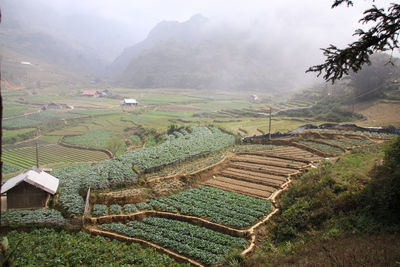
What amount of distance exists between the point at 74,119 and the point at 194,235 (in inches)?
2173

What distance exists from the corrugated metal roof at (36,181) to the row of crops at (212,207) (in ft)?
10.9

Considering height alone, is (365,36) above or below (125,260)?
above

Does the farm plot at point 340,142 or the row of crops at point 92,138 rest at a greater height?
the farm plot at point 340,142

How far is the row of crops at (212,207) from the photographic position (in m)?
18.7

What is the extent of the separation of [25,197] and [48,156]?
922 inches

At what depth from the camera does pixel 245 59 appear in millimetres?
148375

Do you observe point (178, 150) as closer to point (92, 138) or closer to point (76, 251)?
point (76, 251)

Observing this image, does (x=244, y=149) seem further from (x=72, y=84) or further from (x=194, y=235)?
(x=72, y=84)

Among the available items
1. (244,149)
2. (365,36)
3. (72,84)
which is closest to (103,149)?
(244,149)

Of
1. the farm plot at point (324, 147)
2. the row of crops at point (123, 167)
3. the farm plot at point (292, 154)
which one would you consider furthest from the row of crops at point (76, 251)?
the farm plot at point (324, 147)

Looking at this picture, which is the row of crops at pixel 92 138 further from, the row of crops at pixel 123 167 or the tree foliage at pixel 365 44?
the tree foliage at pixel 365 44

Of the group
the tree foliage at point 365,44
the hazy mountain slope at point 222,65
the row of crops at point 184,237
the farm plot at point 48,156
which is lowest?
the farm plot at point 48,156

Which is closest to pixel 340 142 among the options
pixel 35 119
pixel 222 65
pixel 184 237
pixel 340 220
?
pixel 340 220

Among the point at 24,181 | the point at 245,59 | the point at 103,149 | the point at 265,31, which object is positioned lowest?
the point at 103,149
